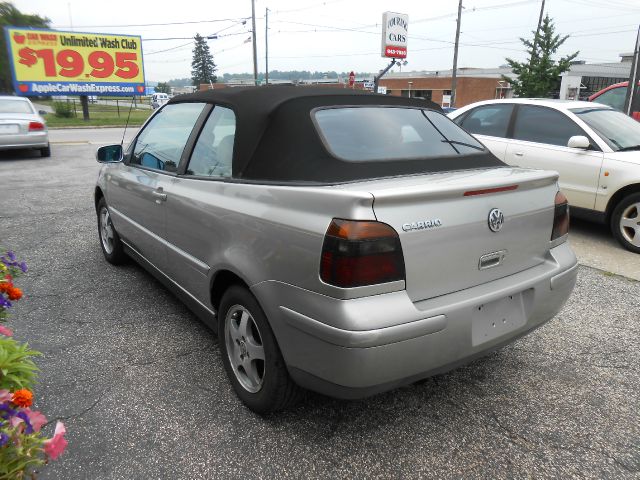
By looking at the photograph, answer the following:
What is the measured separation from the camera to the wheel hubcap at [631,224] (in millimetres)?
5328

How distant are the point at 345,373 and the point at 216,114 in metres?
1.82

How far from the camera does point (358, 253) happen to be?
6.31ft

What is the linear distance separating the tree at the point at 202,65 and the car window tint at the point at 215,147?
104 meters

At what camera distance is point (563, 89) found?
3178cm

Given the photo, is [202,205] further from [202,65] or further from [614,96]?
[202,65]

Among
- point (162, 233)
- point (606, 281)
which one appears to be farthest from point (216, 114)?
point (606, 281)

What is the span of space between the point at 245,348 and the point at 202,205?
0.84m

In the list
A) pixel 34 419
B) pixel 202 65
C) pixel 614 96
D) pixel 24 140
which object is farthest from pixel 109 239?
pixel 202 65

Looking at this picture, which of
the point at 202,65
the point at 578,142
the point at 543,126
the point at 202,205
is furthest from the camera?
the point at 202,65

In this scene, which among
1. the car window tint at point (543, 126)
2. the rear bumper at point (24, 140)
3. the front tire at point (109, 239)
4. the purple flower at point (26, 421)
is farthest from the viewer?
the rear bumper at point (24, 140)

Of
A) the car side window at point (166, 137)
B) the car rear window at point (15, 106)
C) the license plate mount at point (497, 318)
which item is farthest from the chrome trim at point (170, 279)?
the car rear window at point (15, 106)

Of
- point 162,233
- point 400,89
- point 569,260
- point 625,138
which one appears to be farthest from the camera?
point 400,89

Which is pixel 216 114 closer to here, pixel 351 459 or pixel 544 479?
pixel 351 459

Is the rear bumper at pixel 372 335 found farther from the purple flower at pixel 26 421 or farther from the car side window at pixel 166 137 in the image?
the car side window at pixel 166 137
